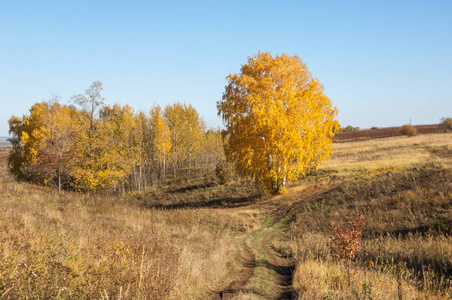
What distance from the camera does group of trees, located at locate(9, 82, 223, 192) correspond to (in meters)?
21.2

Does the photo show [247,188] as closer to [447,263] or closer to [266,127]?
[266,127]

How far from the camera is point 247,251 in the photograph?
1155cm

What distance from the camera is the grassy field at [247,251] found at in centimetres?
497

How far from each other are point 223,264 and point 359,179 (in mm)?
15202

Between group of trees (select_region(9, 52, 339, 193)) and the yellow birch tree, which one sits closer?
group of trees (select_region(9, 52, 339, 193))

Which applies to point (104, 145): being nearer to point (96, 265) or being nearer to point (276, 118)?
point (276, 118)

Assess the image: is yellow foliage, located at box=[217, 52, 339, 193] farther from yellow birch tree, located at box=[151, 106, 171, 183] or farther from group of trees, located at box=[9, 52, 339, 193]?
yellow birch tree, located at box=[151, 106, 171, 183]

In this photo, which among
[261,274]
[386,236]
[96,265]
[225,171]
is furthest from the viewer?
[225,171]

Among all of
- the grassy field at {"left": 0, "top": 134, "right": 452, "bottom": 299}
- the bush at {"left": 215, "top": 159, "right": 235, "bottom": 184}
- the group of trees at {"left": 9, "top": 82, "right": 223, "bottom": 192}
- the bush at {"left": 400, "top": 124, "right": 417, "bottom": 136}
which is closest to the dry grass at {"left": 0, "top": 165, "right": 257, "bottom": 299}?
the grassy field at {"left": 0, "top": 134, "right": 452, "bottom": 299}

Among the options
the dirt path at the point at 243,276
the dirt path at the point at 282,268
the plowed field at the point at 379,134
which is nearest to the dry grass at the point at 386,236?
the dirt path at the point at 282,268

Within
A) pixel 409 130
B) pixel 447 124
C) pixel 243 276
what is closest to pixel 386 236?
pixel 243 276

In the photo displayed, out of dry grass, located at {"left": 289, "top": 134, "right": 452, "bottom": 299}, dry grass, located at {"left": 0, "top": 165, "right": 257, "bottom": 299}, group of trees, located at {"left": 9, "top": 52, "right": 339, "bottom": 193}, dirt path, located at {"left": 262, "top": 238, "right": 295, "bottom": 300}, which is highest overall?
group of trees, located at {"left": 9, "top": 52, "right": 339, "bottom": 193}

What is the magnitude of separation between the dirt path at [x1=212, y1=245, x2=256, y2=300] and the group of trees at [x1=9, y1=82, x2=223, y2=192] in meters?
15.5

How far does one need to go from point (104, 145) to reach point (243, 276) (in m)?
17.7
